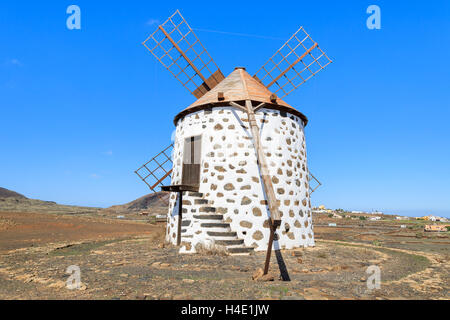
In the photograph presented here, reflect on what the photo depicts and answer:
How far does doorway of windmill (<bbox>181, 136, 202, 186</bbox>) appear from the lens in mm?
10789

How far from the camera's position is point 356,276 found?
231 inches

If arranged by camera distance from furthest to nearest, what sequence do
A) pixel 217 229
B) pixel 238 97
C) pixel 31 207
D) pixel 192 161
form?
pixel 31 207, pixel 192 161, pixel 238 97, pixel 217 229

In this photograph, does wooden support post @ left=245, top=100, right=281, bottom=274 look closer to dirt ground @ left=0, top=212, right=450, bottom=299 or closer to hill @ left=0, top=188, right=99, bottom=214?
dirt ground @ left=0, top=212, right=450, bottom=299

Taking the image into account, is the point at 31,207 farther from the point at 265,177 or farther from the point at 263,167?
the point at 265,177

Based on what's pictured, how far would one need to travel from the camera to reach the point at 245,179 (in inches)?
388

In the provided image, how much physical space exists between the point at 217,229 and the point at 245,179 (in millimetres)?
1886

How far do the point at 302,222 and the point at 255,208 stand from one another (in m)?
2.17

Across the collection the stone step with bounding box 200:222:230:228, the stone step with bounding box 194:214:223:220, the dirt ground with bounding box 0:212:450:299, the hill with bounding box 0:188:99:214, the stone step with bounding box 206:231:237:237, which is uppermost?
the stone step with bounding box 194:214:223:220

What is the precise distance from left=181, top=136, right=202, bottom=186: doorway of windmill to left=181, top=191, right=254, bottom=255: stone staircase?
103cm

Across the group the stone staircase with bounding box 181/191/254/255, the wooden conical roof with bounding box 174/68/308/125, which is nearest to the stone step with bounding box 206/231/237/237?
the stone staircase with bounding box 181/191/254/255

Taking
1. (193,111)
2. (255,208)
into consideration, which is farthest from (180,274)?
(193,111)

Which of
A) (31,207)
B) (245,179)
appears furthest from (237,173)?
(31,207)
